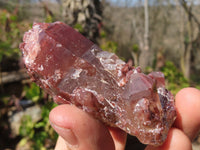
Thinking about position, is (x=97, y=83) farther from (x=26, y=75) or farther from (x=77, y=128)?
(x=26, y=75)

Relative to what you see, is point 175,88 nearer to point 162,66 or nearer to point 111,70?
point 162,66

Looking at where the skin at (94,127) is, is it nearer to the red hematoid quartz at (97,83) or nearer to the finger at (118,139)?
the red hematoid quartz at (97,83)

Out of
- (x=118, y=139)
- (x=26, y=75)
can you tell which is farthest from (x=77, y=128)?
(x=26, y=75)

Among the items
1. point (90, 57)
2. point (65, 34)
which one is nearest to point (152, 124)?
point (90, 57)

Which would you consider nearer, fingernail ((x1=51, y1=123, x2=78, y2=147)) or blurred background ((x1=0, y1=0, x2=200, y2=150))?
fingernail ((x1=51, y1=123, x2=78, y2=147))

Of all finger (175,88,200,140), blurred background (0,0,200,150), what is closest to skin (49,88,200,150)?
finger (175,88,200,140)

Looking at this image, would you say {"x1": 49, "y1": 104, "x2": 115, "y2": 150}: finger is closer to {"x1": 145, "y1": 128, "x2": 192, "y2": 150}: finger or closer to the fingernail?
the fingernail
